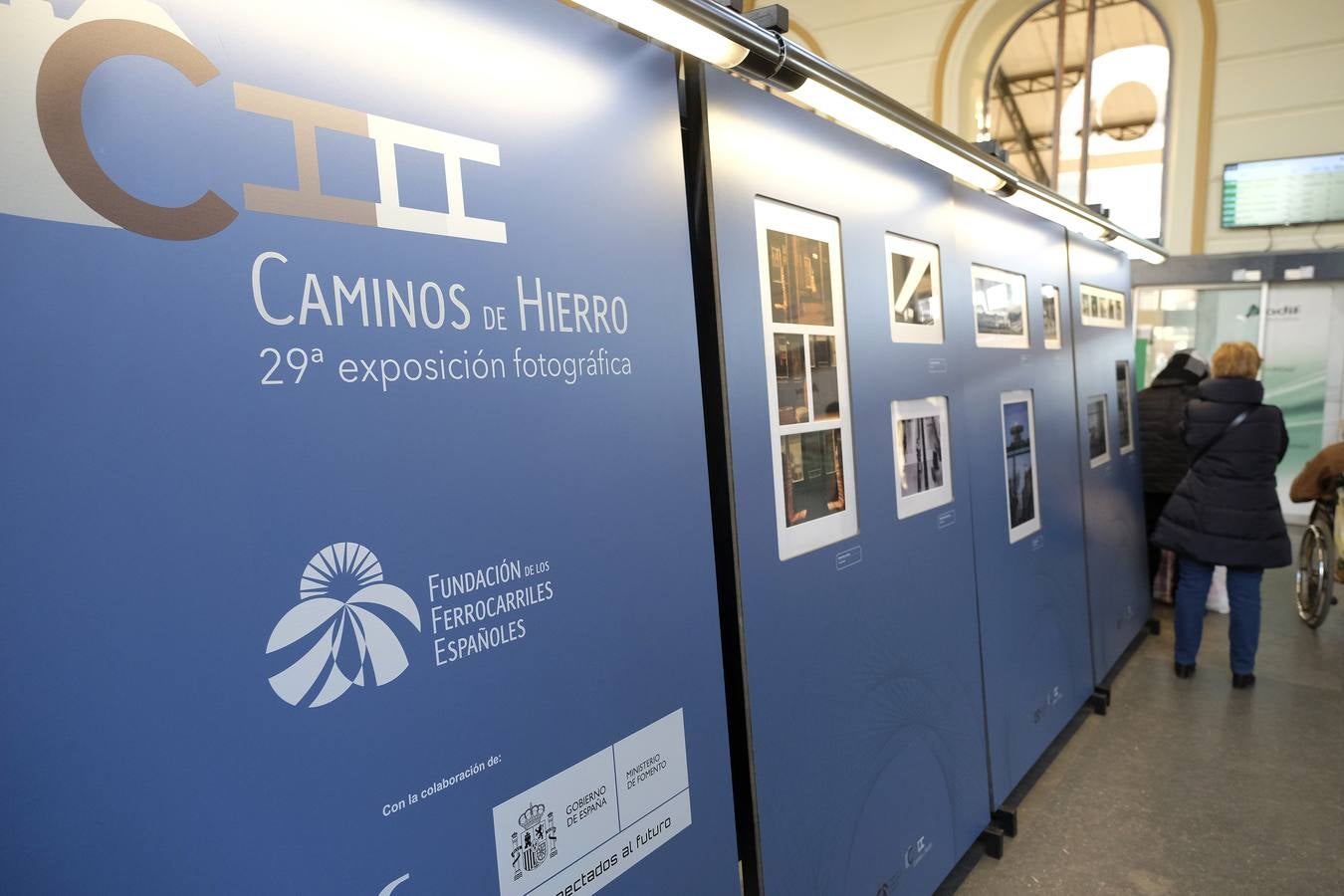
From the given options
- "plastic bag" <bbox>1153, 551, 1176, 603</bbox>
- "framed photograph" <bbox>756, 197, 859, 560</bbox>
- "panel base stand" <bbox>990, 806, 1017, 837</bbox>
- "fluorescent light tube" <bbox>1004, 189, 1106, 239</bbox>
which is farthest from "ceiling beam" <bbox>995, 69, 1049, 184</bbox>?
"framed photograph" <bbox>756, 197, 859, 560</bbox>

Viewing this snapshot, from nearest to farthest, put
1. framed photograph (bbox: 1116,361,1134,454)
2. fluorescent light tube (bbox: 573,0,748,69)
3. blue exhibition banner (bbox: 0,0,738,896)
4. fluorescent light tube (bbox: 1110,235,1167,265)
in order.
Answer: blue exhibition banner (bbox: 0,0,738,896) < fluorescent light tube (bbox: 573,0,748,69) < fluorescent light tube (bbox: 1110,235,1167,265) < framed photograph (bbox: 1116,361,1134,454)

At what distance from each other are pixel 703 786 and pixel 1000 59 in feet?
30.6

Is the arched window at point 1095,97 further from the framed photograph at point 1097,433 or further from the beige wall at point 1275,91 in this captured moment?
the framed photograph at point 1097,433

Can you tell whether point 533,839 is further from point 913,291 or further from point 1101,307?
point 1101,307

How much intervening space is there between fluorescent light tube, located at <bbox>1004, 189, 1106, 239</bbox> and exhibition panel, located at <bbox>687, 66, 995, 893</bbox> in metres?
0.42

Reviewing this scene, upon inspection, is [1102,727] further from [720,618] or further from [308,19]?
[308,19]

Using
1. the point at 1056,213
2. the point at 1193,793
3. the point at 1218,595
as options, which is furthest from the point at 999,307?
the point at 1218,595

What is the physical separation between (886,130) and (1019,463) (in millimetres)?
1670

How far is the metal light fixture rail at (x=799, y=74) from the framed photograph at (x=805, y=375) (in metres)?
0.25

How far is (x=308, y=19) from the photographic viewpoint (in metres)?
0.95

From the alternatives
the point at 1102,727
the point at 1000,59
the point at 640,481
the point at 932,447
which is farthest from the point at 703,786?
the point at 1000,59

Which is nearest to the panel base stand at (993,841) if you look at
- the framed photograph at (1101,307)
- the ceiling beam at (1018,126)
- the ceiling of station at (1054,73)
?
the framed photograph at (1101,307)

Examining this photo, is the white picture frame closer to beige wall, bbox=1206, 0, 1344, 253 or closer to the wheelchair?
the wheelchair

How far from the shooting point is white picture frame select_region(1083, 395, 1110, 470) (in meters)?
3.94
